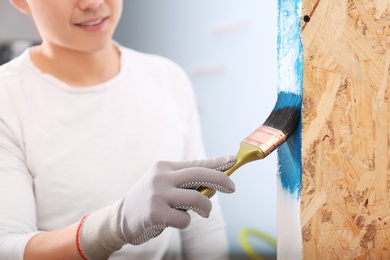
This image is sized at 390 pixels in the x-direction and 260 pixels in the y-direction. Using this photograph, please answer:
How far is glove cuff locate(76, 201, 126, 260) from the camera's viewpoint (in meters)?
0.95

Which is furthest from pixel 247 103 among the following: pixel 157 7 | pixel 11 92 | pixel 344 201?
pixel 11 92

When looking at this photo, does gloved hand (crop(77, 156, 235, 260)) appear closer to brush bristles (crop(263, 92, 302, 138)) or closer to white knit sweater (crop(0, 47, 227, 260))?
brush bristles (crop(263, 92, 302, 138))

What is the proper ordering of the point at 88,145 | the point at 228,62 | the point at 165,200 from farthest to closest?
the point at 228,62
the point at 88,145
the point at 165,200

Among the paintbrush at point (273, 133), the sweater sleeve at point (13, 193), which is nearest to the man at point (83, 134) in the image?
the sweater sleeve at point (13, 193)

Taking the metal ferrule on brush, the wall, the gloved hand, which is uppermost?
the wall

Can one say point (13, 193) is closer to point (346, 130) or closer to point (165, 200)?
point (165, 200)

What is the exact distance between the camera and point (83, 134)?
1186mm

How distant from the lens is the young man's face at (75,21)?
112cm

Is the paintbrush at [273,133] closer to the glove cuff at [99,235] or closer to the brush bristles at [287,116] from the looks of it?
the brush bristles at [287,116]

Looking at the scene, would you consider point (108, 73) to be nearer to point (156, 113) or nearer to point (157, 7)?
point (156, 113)

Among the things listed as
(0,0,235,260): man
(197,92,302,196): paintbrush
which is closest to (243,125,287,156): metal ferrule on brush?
(197,92,302,196): paintbrush

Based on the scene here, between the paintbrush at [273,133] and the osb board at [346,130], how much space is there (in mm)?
21

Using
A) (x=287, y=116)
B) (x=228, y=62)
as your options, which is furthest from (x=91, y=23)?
(x=287, y=116)

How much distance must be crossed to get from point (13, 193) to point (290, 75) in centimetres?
57
